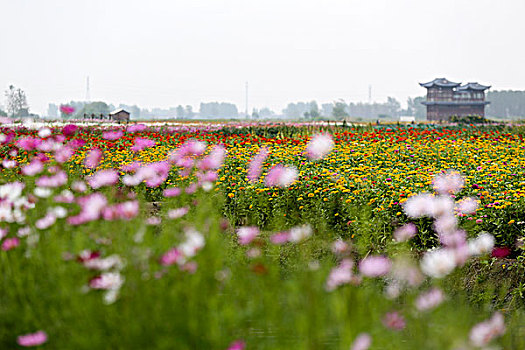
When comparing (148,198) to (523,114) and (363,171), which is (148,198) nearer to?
(363,171)

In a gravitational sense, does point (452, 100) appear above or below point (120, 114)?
above

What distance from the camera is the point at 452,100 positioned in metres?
52.3

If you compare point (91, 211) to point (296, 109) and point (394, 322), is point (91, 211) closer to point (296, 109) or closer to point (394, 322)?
point (394, 322)

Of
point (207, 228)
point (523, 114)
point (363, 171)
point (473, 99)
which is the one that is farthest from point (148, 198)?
point (523, 114)

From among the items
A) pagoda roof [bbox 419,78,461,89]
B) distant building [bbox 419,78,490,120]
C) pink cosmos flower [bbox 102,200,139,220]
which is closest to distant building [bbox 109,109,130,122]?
pink cosmos flower [bbox 102,200,139,220]

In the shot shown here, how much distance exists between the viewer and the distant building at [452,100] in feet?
170

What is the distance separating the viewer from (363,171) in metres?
7.12

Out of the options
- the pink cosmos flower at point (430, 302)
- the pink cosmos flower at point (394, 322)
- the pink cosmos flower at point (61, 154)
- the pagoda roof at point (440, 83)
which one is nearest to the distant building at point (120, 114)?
the pink cosmos flower at point (61, 154)

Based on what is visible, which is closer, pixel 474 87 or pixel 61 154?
pixel 61 154

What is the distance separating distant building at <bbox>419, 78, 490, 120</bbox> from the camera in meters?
51.8

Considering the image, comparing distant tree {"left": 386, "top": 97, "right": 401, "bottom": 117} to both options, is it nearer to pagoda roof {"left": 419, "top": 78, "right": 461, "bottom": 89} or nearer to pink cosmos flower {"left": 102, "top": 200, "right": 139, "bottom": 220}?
pagoda roof {"left": 419, "top": 78, "right": 461, "bottom": 89}

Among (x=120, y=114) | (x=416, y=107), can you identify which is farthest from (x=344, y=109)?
(x=120, y=114)

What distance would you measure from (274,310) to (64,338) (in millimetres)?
855

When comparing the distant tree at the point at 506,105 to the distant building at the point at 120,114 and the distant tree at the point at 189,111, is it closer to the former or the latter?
the distant tree at the point at 189,111
